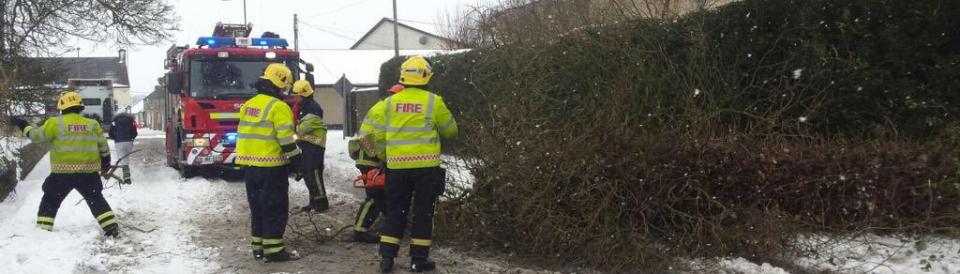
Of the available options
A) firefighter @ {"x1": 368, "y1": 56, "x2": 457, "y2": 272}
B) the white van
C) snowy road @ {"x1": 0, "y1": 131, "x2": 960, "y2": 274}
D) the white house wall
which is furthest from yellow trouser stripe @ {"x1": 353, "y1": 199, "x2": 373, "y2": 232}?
the white house wall

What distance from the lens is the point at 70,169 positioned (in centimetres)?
733

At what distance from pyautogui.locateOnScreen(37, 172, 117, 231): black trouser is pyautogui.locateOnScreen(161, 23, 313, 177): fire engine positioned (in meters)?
4.90

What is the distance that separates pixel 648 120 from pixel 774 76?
4.31ft

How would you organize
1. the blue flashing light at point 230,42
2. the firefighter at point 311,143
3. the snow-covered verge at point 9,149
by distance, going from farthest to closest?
the blue flashing light at point 230,42, the snow-covered verge at point 9,149, the firefighter at point 311,143

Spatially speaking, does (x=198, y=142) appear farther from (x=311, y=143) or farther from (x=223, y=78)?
(x=311, y=143)

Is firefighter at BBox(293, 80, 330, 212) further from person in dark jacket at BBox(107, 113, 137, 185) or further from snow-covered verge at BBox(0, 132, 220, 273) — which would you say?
person in dark jacket at BBox(107, 113, 137, 185)

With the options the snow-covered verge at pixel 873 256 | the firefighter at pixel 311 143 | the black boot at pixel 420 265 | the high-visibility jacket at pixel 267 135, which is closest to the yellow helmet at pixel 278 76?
the high-visibility jacket at pixel 267 135

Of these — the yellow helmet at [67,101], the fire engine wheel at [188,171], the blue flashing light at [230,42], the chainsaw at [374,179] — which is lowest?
the fire engine wheel at [188,171]

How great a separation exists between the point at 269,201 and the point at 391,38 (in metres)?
57.2

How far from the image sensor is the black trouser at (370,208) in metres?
6.85

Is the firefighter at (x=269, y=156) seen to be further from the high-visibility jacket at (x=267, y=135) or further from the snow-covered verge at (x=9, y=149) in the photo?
the snow-covered verge at (x=9, y=149)

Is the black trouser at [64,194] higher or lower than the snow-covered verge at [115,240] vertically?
higher

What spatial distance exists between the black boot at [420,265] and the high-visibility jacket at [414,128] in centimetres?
73

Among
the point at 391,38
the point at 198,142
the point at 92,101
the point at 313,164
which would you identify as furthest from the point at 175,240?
the point at 391,38
